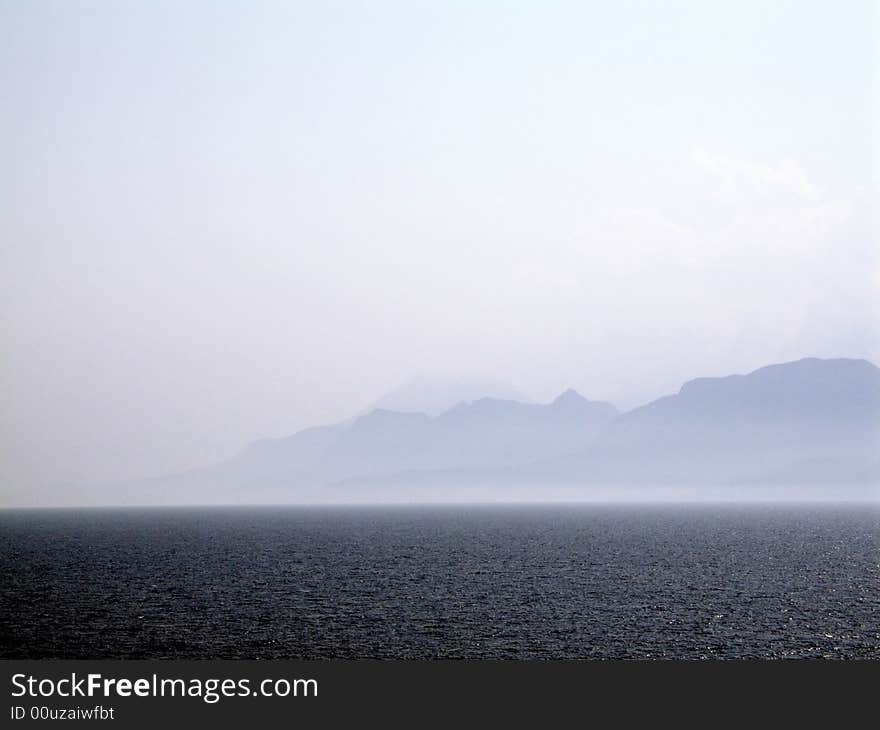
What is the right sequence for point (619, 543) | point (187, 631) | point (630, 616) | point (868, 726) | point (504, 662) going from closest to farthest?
point (868, 726), point (504, 662), point (187, 631), point (630, 616), point (619, 543)

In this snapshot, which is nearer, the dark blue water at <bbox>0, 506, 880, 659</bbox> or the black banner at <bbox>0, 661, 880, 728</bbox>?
the black banner at <bbox>0, 661, 880, 728</bbox>

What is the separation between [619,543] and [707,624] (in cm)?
10295

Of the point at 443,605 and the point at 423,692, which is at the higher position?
the point at 423,692

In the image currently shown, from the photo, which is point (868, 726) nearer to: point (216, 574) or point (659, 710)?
point (659, 710)

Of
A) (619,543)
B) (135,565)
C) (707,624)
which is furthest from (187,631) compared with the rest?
(619,543)

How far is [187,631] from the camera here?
7544 centimetres

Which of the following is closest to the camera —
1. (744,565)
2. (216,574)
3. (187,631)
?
(187,631)

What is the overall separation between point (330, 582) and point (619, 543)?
281 feet

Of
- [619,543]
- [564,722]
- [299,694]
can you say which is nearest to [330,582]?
[299,694]

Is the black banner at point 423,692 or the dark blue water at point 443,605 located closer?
the black banner at point 423,692

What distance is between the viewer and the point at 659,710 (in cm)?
5250

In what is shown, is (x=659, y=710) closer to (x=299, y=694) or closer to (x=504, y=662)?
(x=504, y=662)

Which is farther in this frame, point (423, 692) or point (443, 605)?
point (443, 605)

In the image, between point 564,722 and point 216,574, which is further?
point 216,574
